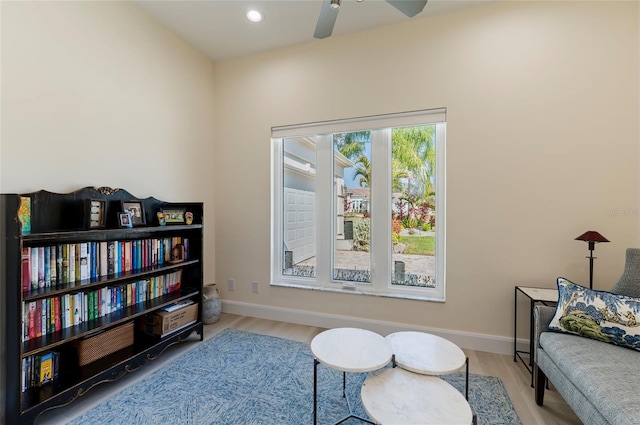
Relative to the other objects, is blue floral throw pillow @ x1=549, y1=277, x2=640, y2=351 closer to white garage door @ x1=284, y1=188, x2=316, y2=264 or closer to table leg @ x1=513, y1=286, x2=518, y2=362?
table leg @ x1=513, y1=286, x2=518, y2=362

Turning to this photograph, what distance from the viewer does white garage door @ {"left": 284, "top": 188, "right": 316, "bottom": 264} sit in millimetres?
3166

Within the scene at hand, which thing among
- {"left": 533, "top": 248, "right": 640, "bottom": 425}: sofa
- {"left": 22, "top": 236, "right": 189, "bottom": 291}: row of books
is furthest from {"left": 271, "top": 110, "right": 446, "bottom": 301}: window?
{"left": 22, "top": 236, "right": 189, "bottom": 291}: row of books

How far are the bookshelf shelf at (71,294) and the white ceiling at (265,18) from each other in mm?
1801

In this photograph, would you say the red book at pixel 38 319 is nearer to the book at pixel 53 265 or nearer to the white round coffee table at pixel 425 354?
the book at pixel 53 265

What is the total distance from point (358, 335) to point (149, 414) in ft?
4.55

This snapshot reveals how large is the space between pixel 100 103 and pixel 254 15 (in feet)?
5.15

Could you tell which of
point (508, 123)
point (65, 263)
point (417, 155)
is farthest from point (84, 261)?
point (508, 123)

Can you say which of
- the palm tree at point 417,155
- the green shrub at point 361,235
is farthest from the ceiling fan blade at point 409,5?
the green shrub at point 361,235

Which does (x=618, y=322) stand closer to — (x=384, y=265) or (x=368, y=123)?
(x=384, y=265)

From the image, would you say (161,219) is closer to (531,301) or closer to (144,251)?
(144,251)

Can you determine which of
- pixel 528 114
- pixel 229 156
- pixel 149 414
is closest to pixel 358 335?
pixel 149 414

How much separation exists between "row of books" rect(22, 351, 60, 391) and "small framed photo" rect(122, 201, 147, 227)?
985mm

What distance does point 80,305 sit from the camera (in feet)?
6.22

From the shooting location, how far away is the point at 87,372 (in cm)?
181
